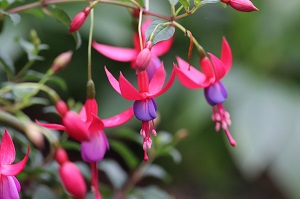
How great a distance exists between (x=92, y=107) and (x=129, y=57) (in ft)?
0.39

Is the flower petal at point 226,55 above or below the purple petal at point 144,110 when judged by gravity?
above

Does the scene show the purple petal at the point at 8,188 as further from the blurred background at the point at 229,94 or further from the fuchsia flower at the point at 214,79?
the blurred background at the point at 229,94

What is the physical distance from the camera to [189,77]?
0.75m

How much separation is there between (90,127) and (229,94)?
70.5 inches

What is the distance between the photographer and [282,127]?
7.76 feet

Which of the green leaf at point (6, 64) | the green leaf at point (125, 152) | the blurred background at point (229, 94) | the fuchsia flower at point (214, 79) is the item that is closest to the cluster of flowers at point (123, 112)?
the fuchsia flower at point (214, 79)

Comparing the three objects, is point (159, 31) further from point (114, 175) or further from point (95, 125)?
point (114, 175)

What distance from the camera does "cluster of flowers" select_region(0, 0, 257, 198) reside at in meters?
0.69

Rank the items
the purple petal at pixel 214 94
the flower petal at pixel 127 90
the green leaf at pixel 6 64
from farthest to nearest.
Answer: the green leaf at pixel 6 64, the purple petal at pixel 214 94, the flower petal at pixel 127 90

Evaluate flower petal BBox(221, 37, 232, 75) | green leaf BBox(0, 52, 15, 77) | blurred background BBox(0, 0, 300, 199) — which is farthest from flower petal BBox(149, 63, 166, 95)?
blurred background BBox(0, 0, 300, 199)

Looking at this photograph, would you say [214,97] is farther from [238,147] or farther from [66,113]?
[238,147]

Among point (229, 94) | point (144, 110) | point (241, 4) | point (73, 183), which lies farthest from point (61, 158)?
point (229, 94)

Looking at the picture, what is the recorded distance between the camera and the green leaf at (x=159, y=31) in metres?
Result: 0.71

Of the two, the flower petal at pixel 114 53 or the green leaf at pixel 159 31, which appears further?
the flower petal at pixel 114 53
